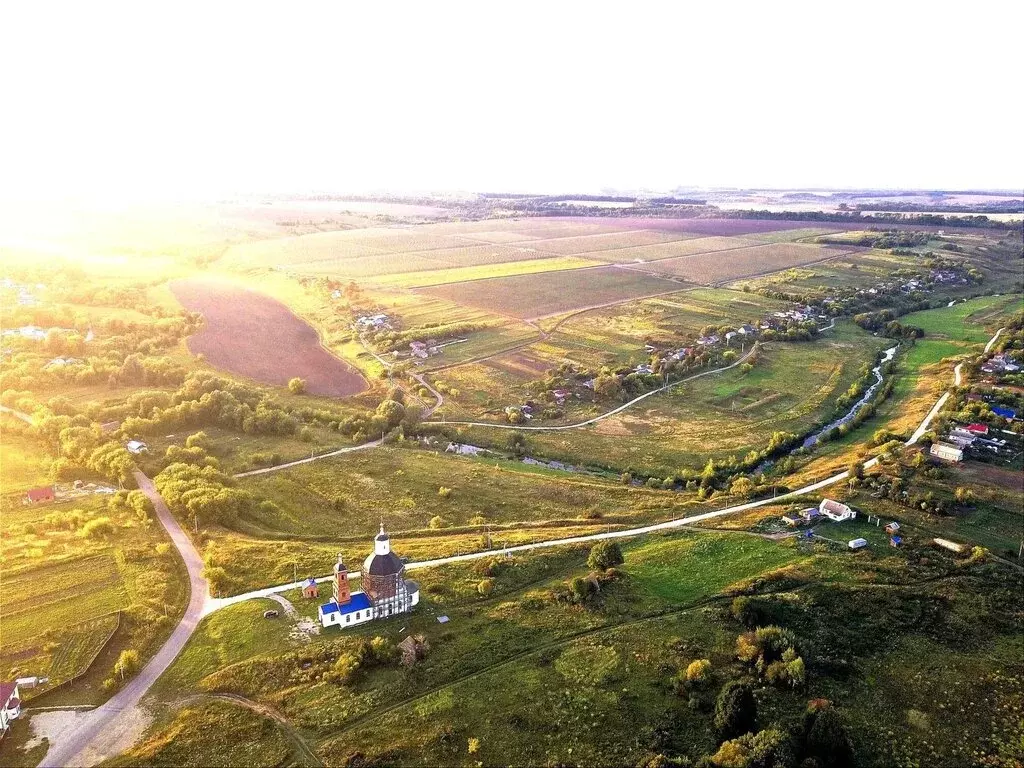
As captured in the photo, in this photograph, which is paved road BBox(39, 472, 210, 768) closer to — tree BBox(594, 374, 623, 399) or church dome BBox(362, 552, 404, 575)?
church dome BBox(362, 552, 404, 575)

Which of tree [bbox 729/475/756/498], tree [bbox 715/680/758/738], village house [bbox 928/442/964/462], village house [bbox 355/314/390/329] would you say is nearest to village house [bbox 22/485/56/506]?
tree [bbox 715/680/758/738]

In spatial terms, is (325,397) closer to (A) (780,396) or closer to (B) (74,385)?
(B) (74,385)

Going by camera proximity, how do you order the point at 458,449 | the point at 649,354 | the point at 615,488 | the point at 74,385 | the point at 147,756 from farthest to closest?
1. the point at 649,354
2. the point at 74,385
3. the point at 458,449
4. the point at 615,488
5. the point at 147,756

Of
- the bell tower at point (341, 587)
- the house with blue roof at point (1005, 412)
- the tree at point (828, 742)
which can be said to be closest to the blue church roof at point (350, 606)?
the bell tower at point (341, 587)

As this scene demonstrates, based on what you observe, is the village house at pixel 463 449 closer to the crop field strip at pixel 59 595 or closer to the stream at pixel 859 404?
the crop field strip at pixel 59 595

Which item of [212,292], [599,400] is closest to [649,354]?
[599,400]

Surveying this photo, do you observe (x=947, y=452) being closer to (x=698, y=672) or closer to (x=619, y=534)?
(x=619, y=534)
